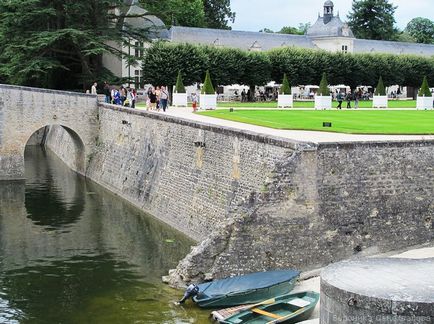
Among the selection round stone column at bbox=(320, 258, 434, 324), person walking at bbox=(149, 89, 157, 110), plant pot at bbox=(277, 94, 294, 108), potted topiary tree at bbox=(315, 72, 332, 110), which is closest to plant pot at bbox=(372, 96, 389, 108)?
potted topiary tree at bbox=(315, 72, 332, 110)

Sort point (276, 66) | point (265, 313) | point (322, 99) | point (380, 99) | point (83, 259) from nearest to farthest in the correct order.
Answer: point (265, 313), point (83, 259), point (322, 99), point (380, 99), point (276, 66)

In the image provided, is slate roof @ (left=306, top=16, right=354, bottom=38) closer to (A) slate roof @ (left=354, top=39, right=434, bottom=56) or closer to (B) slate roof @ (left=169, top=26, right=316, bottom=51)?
(A) slate roof @ (left=354, top=39, right=434, bottom=56)

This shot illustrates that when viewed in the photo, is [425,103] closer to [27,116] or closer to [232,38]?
[27,116]

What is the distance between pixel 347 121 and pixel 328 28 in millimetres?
66399

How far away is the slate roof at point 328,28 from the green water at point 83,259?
64111 mm

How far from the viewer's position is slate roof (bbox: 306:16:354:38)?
9431 cm

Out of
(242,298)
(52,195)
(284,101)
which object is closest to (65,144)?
(52,195)

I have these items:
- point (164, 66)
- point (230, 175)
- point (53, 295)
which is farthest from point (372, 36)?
point (53, 295)

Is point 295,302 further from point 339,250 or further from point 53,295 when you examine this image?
point 53,295

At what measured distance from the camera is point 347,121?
3222 cm

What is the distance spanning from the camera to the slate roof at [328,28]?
9431 cm

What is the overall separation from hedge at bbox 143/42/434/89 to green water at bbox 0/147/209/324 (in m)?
19.6

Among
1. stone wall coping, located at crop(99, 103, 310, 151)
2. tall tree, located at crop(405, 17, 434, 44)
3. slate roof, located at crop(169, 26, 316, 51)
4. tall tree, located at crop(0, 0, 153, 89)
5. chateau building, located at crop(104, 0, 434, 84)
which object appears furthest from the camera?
tall tree, located at crop(405, 17, 434, 44)

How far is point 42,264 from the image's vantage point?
22766 millimetres
